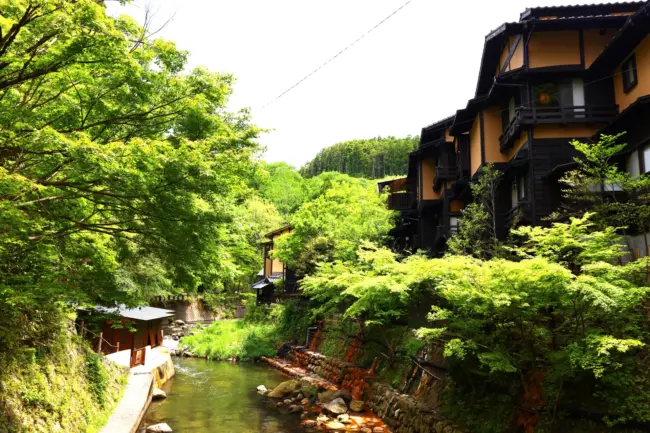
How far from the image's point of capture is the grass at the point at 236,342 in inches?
1350

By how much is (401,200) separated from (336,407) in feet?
68.1

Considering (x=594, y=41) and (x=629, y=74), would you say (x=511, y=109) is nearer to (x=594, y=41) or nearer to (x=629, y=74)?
(x=594, y=41)

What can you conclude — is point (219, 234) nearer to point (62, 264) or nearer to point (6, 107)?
point (62, 264)

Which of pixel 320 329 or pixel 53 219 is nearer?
pixel 53 219

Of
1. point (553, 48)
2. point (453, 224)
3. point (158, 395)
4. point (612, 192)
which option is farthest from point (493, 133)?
point (158, 395)

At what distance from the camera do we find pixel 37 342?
38.9ft

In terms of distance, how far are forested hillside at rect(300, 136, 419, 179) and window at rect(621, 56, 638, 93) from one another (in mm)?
71855

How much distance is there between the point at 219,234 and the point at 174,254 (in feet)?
3.19

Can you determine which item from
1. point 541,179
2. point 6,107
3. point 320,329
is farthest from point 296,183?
Result: point 6,107

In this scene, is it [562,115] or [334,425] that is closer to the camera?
[334,425]

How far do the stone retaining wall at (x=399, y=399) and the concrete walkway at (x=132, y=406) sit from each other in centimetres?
866

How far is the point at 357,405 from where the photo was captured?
18312mm

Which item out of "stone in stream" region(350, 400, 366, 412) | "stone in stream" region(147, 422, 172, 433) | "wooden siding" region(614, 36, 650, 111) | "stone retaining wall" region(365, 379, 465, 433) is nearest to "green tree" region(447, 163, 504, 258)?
"wooden siding" region(614, 36, 650, 111)

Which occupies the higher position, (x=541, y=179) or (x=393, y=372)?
(x=541, y=179)
